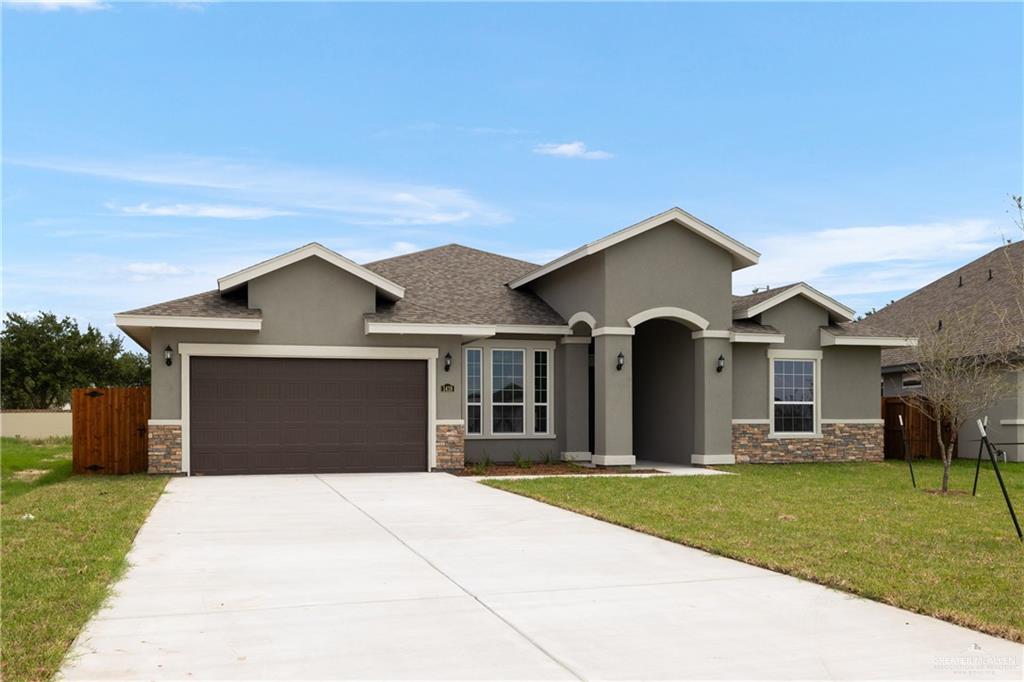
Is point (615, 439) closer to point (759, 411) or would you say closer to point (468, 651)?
point (759, 411)

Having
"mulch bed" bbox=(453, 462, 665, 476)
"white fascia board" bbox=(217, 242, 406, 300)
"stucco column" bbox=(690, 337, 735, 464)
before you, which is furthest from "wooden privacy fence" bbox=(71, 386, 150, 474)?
"stucco column" bbox=(690, 337, 735, 464)

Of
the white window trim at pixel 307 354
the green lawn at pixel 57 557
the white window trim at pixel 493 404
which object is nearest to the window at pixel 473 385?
the white window trim at pixel 493 404

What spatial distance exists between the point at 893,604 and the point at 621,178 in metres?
19.1

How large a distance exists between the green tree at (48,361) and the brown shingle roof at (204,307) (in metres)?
32.7

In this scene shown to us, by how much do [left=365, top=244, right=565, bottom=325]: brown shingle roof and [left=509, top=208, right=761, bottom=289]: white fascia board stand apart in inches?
61.9

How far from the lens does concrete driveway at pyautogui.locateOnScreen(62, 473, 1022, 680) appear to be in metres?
5.67

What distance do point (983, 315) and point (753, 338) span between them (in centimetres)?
869

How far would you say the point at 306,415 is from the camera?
18484mm

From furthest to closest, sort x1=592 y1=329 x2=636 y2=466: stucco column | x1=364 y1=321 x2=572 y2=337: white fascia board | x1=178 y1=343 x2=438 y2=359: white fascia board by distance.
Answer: x1=592 y1=329 x2=636 y2=466: stucco column < x1=364 y1=321 x2=572 y2=337: white fascia board < x1=178 y1=343 x2=438 y2=359: white fascia board

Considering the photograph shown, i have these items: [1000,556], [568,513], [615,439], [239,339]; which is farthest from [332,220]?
[1000,556]

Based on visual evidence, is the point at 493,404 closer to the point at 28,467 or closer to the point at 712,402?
the point at 712,402

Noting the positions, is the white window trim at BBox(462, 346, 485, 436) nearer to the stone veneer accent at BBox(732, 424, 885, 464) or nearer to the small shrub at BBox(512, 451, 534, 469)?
the small shrub at BBox(512, 451, 534, 469)

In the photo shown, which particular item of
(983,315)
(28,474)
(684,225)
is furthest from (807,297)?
(28,474)

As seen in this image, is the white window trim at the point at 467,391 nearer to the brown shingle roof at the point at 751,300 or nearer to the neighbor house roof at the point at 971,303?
the brown shingle roof at the point at 751,300
